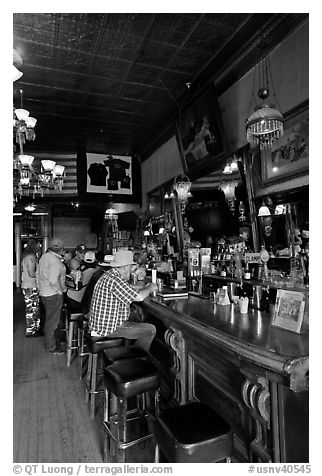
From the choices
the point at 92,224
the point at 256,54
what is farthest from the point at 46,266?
the point at 92,224

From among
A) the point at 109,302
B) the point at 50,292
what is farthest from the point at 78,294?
the point at 109,302

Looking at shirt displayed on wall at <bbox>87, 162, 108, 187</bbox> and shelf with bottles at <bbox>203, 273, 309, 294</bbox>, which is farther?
shirt displayed on wall at <bbox>87, 162, 108, 187</bbox>

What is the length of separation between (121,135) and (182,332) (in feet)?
16.8

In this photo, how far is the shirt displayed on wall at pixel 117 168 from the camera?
23.2 feet

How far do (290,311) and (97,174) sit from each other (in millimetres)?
5961

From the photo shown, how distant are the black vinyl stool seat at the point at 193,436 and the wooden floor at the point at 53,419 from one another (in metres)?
0.99

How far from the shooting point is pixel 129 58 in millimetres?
3820

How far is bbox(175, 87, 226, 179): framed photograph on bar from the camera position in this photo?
3.76 metres

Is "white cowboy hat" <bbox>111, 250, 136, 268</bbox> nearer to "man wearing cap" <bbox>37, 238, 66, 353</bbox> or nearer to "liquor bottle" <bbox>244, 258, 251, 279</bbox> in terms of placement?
"liquor bottle" <bbox>244, 258, 251, 279</bbox>

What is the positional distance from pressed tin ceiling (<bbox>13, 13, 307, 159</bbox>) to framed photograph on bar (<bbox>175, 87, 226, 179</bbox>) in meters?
0.37

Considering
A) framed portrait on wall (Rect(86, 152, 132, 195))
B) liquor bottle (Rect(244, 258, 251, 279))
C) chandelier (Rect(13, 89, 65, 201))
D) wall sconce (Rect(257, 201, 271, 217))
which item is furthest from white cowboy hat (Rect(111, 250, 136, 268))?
framed portrait on wall (Rect(86, 152, 132, 195))

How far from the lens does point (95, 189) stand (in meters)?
6.86

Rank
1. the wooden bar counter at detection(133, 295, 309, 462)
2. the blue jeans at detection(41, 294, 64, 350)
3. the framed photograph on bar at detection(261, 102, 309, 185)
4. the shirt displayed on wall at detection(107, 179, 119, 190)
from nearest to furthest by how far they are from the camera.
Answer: the wooden bar counter at detection(133, 295, 309, 462) → the framed photograph on bar at detection(261, 102, 309, 185) → the blue jeans at detection(41, 294, 64, 350) → the shirt displayed on wall at detection(107, 179, 119, 190)
